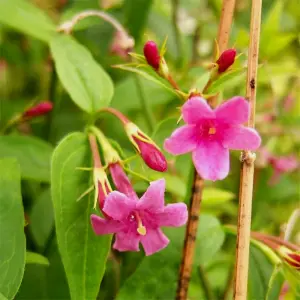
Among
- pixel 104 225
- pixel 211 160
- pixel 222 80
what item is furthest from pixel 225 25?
pixel 104 225

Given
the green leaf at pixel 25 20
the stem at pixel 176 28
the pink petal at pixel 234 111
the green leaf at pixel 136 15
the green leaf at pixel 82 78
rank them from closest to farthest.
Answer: the pink petal at pixel 234 111
the green leaf at pixel 82 78
the green leaf at pixel 25 20
the green leaf at pixel 136 15
the stem at pixel 176 28

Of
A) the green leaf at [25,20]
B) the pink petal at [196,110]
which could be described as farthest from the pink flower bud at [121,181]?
the green leaf at [25,20]

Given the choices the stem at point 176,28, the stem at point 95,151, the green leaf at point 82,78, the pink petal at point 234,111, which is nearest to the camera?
the pink petal at point 234,111

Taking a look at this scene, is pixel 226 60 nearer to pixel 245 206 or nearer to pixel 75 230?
pixel 245 206

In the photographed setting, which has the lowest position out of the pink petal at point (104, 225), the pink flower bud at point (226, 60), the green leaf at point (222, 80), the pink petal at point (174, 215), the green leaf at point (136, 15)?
the pink petal at point (104, 225)

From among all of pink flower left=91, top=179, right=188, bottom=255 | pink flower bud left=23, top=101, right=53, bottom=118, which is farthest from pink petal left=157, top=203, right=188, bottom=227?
pink flower bud left=23, top=101, right=53, bottom=118

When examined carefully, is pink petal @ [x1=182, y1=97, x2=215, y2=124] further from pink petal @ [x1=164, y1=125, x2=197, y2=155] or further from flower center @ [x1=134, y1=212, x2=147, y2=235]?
flower center @ [x1=134, y1=212, x2=147, y2=235]

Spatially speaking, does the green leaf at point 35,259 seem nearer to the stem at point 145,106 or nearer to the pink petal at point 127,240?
the pink petal at point 127,240
